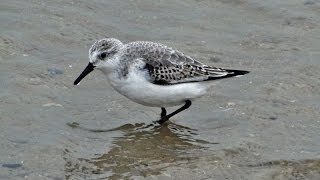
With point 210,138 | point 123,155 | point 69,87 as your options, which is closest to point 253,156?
point 210,138

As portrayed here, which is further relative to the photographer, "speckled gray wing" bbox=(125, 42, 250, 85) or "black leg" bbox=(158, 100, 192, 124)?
"black leg" bbox=(158, 100, 192, 124)

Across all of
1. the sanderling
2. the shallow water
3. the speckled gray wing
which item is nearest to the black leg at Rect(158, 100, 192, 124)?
the sanderling

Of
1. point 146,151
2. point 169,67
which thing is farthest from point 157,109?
point 146,151

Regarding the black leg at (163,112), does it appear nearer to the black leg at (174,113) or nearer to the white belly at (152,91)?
the black leg at (174,113)

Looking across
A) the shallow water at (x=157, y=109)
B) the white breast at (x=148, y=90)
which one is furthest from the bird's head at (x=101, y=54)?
the shallow water at (x=157, y=109)

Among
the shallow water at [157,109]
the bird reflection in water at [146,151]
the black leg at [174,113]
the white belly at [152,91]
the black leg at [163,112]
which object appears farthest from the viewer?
the black leg at [163,112]

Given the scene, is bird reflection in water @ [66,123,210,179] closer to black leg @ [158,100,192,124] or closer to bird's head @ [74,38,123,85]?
black leg @ [158,100,192,124]

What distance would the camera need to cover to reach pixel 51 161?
8.06 meters

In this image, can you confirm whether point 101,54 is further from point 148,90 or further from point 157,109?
point 157,109

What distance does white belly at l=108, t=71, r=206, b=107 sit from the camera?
8.95m

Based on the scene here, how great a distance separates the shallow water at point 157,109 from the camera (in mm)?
8109

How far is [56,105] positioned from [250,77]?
268 cm

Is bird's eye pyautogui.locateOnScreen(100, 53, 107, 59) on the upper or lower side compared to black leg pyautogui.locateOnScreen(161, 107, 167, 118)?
upper

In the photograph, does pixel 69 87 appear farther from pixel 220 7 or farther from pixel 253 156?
pixel 220 7
